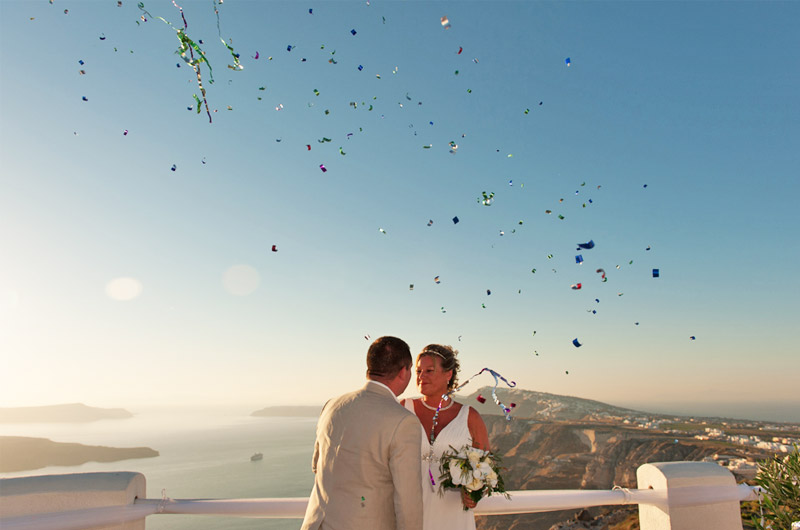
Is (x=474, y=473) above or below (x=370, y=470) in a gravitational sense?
below

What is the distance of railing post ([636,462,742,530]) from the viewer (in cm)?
373

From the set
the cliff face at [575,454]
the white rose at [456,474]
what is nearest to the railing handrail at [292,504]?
the white rose at [456,474]

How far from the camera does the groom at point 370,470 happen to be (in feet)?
7.11

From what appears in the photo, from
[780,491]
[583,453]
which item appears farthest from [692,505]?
[583,453]

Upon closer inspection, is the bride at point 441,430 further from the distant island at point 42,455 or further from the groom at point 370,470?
the distant island at point 42,455

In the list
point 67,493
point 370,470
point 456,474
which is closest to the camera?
point 370,470

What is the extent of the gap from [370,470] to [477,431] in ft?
5.20

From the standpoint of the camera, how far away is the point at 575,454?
3925 inches

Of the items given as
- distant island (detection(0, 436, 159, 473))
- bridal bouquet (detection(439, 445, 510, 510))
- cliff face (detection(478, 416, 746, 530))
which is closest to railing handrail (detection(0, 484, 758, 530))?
bridal bouquet (detection(439, 445, 510, 510))

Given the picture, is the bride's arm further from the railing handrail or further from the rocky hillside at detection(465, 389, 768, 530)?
the rocky hillside at detection(465, 389, 768, 530)

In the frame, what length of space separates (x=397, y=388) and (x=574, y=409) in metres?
150

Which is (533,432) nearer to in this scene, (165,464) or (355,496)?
(355,496)

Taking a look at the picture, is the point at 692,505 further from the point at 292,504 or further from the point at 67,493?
the point at 67,493

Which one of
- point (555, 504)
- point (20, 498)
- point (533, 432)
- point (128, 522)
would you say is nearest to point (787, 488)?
point (555, 504)
